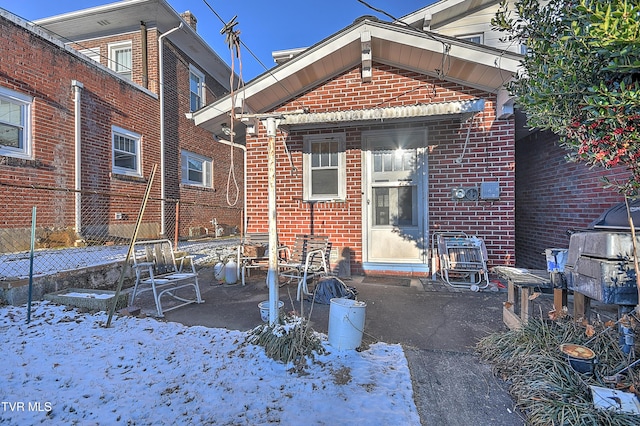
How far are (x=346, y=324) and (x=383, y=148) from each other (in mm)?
3802

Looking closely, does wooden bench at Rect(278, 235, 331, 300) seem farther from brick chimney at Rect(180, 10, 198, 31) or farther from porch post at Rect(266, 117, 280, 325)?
brick chimney at Rect(180, 10, 198, 31)

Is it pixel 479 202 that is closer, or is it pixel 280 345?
pixel 280 345

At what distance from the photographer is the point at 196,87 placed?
12.4m

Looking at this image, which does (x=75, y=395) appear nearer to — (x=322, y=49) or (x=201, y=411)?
(x=201, y=411)

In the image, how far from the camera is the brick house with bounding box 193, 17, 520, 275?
15.8ft

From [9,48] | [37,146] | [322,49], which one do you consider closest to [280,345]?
[322,49]

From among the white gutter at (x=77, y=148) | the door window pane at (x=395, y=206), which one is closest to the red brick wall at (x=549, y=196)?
the door window pane at (x=395, y=206)

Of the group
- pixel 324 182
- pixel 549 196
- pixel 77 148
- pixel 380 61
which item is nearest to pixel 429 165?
pixel 324 182

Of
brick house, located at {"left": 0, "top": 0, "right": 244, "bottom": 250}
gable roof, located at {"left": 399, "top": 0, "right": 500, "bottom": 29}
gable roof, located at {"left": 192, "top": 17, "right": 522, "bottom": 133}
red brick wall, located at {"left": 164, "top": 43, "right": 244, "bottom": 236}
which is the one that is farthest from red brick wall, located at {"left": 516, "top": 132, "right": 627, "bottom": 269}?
Result: red brick wall, located at {"left": 164, "top": 43, "right": 244, "bottom": 236}

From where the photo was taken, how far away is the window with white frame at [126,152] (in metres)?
8.82

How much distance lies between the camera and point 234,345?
2.76m

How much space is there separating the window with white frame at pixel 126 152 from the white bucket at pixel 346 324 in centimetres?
903

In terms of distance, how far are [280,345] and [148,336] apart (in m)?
1.49

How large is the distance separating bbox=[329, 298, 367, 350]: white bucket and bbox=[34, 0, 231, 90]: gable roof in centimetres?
1108
